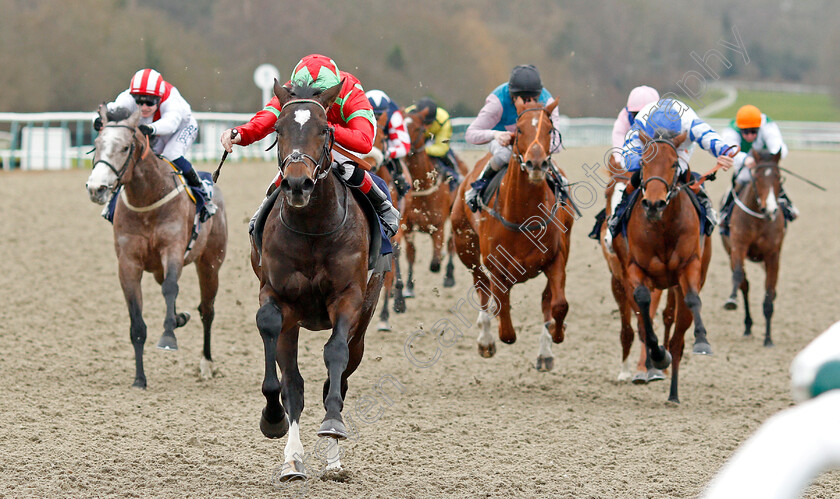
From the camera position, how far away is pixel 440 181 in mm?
11234

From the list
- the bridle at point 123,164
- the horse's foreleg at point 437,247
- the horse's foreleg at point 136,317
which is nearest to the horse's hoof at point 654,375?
the horse's foreleg at point 136,317

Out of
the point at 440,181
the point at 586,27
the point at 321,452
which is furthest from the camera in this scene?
the point at 586,27

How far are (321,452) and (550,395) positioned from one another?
8.22 ft

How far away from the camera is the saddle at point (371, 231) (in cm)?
488

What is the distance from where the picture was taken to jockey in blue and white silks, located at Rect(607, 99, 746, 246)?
6664 mm

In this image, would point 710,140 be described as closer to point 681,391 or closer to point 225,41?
point 681,391

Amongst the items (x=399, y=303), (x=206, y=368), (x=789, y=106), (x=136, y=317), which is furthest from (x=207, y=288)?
(x=789, y=106)

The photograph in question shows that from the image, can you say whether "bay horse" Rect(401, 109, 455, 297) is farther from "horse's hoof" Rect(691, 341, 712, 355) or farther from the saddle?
the saddle

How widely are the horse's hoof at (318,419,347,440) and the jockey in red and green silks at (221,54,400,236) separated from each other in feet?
4.39

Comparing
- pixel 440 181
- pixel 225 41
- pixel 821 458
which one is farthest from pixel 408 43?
pixel 821 458

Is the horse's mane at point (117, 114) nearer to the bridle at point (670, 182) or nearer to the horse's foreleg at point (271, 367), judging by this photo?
the horse's foreleg at point (271, 367)

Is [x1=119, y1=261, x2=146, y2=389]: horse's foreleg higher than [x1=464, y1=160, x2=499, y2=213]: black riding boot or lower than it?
lower

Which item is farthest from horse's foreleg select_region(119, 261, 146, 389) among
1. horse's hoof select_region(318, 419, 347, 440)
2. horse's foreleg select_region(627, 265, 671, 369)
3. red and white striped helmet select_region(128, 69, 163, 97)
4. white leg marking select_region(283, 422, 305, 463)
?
horse's foreleg select_region(627, 265, 671, 369)

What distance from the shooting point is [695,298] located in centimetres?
654
